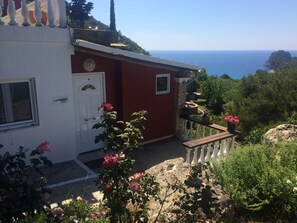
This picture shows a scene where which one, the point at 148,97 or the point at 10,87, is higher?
the point at 10,87

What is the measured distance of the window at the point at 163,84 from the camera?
31.9ft

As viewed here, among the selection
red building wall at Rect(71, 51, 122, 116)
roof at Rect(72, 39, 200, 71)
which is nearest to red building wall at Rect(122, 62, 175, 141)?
red building wall at Rect(71, 51, 122, 116)

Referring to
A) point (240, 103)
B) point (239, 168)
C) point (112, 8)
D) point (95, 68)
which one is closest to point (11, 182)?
point (239, 168)

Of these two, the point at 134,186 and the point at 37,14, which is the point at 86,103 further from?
the point at 134,186

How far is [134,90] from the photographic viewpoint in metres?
8.99

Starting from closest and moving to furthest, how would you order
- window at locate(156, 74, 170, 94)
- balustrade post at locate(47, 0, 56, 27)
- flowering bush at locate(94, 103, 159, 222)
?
flowering bush at locate(94, 103, 159, 222), balustrade post at locate(47, 0, 56, 27), window at locate(156, 74, 170, 94)

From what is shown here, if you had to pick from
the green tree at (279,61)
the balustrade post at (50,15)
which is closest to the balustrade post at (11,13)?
the balustrade post at (50,15)

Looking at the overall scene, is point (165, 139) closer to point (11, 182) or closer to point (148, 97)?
point (148, 97)

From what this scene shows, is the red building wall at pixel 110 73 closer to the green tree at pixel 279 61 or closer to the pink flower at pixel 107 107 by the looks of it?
the pink flower at pixel 107 107

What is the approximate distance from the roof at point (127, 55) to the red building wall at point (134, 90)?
0.44 meters

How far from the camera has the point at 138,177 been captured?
10.6 feet

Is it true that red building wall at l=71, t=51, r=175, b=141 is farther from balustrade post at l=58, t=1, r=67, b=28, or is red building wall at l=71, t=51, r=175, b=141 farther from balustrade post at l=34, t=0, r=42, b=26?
balustrade post at l=34, t=0, r=42, b=26

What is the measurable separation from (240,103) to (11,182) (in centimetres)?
1225

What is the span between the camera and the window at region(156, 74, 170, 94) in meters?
9.71
